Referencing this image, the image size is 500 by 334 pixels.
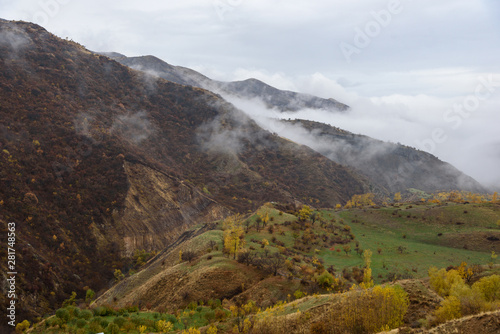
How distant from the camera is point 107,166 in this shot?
72875 mm

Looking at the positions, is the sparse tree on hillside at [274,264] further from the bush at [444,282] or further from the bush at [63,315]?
the bush at [63,315]

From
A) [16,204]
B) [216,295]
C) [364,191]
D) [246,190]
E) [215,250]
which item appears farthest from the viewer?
[364,191]

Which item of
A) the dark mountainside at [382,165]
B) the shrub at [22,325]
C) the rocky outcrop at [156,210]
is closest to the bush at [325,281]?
the shrub at [22,325]

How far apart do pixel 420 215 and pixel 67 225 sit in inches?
2843

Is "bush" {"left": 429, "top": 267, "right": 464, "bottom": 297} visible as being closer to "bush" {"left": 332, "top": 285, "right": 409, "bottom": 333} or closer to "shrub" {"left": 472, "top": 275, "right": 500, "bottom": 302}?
"shrub" {"left": 472, "top": 275, "right": 500, "bottom": 302}

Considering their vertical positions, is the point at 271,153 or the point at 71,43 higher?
the point at 71,43

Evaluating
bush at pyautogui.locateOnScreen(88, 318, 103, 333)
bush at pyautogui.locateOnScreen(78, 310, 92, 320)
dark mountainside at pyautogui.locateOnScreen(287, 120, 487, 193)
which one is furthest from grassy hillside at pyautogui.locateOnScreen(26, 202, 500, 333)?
dark mountainside at pyautogui.locateOnScreen(287, 120, 487, 193)

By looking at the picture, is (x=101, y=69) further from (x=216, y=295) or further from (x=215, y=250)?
(x=216, y=295)

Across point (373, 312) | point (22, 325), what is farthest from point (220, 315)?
point (22, 325)

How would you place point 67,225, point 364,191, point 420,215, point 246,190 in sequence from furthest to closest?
point 364,191, point 246,190, point 420,215, point 67,225

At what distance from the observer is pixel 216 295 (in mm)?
30891

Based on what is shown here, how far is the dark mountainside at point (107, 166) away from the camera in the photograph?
52625 mm

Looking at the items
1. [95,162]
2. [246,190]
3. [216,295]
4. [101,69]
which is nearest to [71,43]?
[101,69]

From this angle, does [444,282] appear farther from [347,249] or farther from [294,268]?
[347,249]
